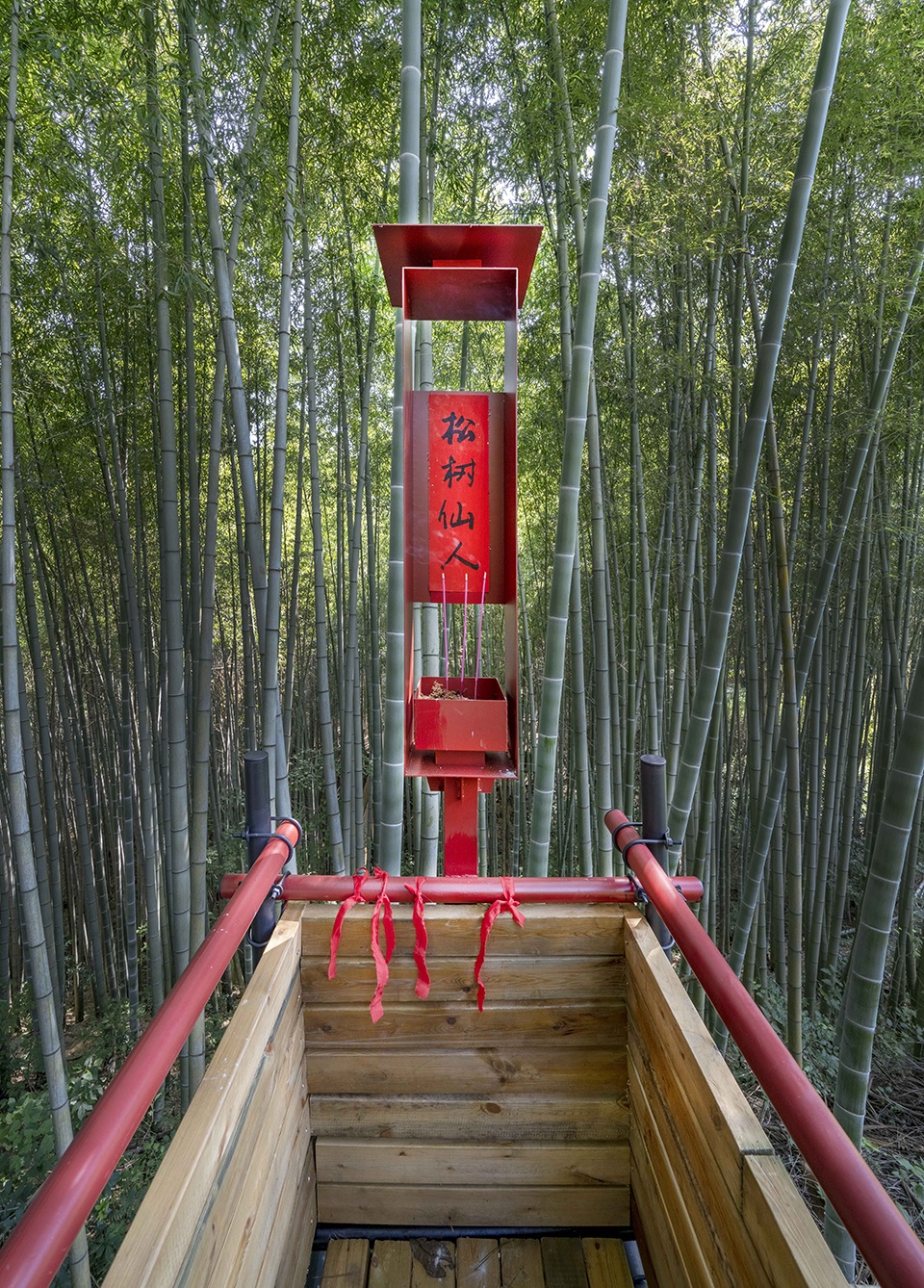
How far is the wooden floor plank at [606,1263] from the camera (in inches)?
45.7

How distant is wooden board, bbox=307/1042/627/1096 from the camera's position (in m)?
1.24

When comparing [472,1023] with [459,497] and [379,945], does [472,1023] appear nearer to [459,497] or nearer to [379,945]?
[379,945]

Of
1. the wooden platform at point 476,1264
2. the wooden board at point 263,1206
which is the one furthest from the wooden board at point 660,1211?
the wooden board at point 263,1206

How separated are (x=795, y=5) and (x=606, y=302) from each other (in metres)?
1.32

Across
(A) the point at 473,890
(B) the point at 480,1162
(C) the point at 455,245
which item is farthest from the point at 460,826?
(C) the point at 455,245

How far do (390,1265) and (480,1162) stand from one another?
238 mm

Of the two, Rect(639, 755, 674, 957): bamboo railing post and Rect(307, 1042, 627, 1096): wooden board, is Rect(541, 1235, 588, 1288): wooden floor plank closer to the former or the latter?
Rect(307, 1042, 627, 1096): wooden board

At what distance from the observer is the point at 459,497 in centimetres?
135

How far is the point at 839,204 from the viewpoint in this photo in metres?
2.83

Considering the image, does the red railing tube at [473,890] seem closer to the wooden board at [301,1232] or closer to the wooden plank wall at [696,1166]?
the wooden plank wall at [696,1166]

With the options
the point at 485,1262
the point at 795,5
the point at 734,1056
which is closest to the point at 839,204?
the point at 795,5

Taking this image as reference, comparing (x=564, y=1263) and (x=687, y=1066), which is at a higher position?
(x=687, y=1066)

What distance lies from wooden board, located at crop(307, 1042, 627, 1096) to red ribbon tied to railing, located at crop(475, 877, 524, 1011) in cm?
12

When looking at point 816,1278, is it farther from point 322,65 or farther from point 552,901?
point 322,65
